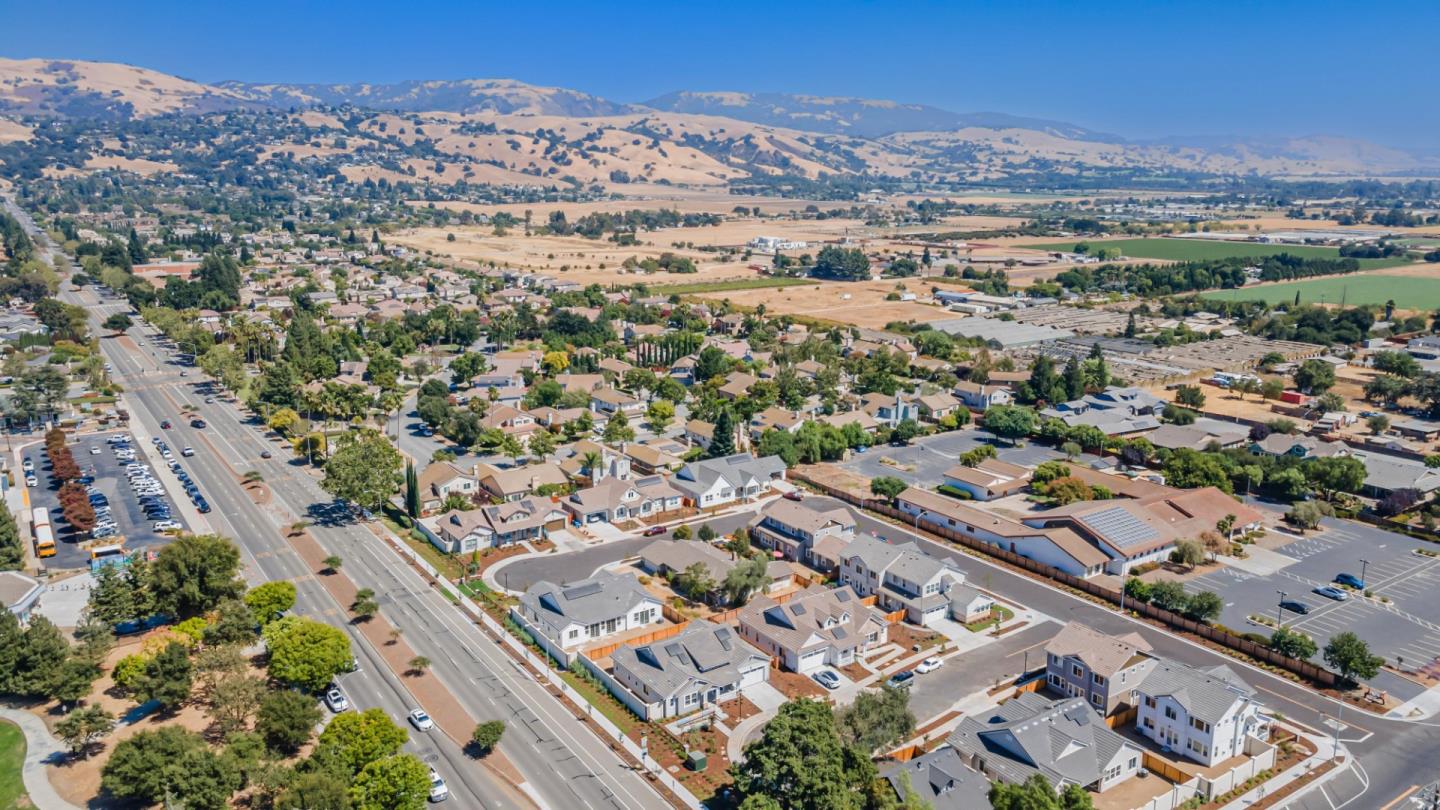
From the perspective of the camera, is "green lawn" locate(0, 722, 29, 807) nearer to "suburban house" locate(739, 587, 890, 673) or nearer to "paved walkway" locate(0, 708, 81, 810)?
"paved walkway" locate(0, 708, 81, 810)

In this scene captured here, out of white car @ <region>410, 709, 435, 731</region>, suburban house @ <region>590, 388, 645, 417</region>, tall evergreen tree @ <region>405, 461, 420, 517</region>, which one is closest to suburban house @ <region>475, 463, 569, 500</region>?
tall evergreen tree @ <region>405, 461, 420, 517</region>

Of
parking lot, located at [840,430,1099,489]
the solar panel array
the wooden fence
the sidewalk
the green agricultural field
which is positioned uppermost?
the green agricultural field

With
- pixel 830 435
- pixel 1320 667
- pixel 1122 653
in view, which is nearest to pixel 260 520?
pixel 830 435

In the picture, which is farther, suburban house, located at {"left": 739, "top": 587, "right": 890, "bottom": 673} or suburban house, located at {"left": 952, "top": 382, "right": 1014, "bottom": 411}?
suburban house, located at {"left": 952, "top": 382, "right": 1014, "bottom": 411}

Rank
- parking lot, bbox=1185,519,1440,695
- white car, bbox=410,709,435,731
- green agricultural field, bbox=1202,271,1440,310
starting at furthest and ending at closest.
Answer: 1. green agricultural field, bbox=1202,271,1440,310
2. parking lot, bbox=1185,519,1440,695
3. white car, bbox=410,709,435,731

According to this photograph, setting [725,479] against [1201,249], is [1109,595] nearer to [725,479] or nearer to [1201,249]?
[725,479]

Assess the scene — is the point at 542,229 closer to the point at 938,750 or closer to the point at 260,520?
the point at 260,520

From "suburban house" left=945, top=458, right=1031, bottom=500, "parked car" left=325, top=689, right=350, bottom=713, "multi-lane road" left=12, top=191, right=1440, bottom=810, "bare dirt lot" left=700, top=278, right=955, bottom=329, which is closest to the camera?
"multi-lane road" left=12, top=191, right=1440, bottom=810

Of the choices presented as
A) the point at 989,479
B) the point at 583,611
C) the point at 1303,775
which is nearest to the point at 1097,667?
the point at 1303,775

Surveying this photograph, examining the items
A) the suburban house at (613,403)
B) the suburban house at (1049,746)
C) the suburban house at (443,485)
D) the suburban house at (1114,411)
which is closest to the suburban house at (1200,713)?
the suburban house at (1049,746)
